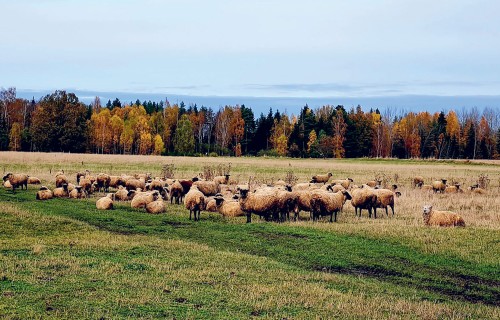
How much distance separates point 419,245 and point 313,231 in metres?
4.23

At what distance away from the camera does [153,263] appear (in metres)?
14.5

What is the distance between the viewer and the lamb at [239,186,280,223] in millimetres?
23000

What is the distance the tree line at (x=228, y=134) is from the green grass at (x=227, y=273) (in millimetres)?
83048

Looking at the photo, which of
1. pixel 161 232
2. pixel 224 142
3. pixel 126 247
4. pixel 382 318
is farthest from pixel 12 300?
pixel 224 142

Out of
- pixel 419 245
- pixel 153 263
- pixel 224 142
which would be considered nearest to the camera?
pixel 153 263

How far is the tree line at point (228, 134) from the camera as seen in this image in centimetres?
9994

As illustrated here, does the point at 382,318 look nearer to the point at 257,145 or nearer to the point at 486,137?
the point at 257,145

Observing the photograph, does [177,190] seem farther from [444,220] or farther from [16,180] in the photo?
[444,220]

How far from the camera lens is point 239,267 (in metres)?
14.3

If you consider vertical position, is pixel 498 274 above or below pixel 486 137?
below

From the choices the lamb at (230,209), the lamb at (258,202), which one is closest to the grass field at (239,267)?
the lamb at (258,202)

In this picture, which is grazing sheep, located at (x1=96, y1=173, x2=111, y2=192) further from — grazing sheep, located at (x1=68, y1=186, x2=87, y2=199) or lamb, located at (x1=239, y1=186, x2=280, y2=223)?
lamb, located at (x1=239, y1=186, x2=280, y2=223)

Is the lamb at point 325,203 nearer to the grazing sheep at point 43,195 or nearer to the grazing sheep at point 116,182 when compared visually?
the grazing sheep at point 43,195

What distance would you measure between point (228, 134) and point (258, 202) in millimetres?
109526
